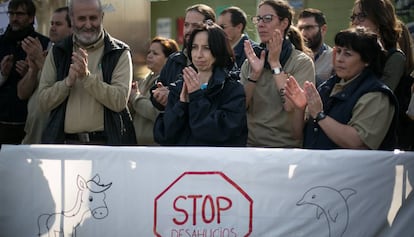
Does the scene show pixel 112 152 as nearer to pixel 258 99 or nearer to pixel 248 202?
pixel 248 202

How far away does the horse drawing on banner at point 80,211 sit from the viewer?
157 inches

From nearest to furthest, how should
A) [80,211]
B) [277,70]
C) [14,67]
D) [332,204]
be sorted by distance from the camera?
1. [332,204]
2. [80,211]
3. [277,70]
4. [14,67]

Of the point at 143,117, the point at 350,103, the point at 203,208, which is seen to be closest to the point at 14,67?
the point at 143,117

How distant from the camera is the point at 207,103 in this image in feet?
13.5

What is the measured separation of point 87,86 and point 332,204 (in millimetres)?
1817

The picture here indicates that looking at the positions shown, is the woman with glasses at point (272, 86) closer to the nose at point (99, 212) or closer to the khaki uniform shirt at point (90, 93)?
the khaki uniform shirt at point (90, 93)

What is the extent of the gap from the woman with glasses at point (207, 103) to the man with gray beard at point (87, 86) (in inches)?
18.3

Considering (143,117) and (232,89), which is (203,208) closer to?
(232,89)

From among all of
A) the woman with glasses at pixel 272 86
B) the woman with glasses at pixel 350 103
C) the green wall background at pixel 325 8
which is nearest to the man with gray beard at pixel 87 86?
the woman with glasses at pixel 272 86

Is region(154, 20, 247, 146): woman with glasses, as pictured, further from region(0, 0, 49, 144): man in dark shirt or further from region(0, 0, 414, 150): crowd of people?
region(0, 0, 49, 144): man in dark shirt

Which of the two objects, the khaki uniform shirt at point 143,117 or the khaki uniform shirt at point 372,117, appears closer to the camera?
the khaki uniform shirt at point 372,117

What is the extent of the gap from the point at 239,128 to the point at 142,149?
635 mm

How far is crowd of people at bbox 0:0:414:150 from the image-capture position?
415cm

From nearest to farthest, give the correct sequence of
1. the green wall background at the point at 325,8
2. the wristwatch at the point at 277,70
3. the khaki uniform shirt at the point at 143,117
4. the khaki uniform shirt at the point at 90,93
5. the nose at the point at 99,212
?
the nose at the point at 99,212 < the khaki uniform shirt at the point at 90,93 < the wristwatch at the point at 277,70 < the khaki uniform shirt at the point at 143,117 < the green wall background at the point at 325,8
